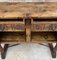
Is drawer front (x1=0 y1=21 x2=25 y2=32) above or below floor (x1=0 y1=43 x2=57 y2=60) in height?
above

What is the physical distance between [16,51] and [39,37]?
478 millimetres

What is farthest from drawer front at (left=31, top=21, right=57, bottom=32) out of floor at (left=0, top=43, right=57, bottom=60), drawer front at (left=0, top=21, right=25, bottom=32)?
floor at (left=0, top=43, right=57, bottom=60)

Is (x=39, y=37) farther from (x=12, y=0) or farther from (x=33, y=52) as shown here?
(x=12, y=0)

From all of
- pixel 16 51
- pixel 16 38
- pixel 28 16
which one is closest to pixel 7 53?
pixel 16 51

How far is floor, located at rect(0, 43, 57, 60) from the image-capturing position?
136 cm

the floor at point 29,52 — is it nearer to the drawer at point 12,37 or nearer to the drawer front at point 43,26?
the drawer at point 12,37

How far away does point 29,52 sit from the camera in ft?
4.70

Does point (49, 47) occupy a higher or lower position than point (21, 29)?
lower

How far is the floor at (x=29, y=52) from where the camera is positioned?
136 centimetres

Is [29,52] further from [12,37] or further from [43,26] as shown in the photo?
[43,26]

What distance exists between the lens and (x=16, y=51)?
4.75ft

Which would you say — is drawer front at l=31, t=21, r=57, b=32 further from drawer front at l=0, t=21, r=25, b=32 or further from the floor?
the floor

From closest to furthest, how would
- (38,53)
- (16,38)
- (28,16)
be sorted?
(28,16) < (16,38) < (38,53)

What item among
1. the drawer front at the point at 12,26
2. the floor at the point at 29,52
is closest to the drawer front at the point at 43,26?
the drawer front at the point at 12,26
